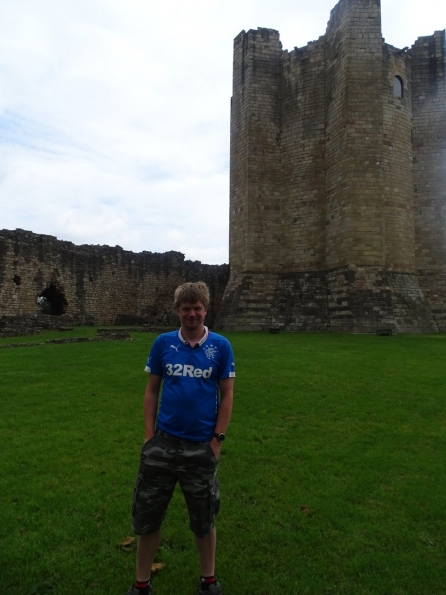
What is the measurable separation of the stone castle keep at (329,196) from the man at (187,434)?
59.2ft

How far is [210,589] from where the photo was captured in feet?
9.71

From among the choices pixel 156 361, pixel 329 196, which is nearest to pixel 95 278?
pixel 329 196

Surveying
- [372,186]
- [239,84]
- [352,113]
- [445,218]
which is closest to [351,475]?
[372,186]

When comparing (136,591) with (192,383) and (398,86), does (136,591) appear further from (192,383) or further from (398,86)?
(398,86)

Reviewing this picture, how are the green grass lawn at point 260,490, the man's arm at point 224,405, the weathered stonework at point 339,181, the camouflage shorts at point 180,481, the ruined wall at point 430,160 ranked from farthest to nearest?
1. the ruined wall at point 430,160
2. the weathered stonework at point 339,181
3. the green grass lawn at point 260,490
4. the man's arm at point 224,405
5. the camouflage shorts at point 180,481

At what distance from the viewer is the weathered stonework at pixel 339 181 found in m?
21.5

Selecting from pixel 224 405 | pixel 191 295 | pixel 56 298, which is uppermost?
pixel 56 298

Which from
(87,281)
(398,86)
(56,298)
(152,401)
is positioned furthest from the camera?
(87,281)

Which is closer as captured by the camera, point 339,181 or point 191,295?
point 191,295

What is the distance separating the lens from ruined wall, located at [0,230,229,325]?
24.6m

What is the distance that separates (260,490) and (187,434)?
2008mm

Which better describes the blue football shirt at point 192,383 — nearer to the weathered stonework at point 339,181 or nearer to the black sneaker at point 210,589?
the black sneaker at point 210,589

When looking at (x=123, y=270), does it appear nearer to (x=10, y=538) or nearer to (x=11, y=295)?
(x=11, y=295)

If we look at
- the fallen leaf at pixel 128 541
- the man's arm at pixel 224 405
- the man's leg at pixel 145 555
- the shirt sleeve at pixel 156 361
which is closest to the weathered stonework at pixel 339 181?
the fallen leaf at pixel 128 541
